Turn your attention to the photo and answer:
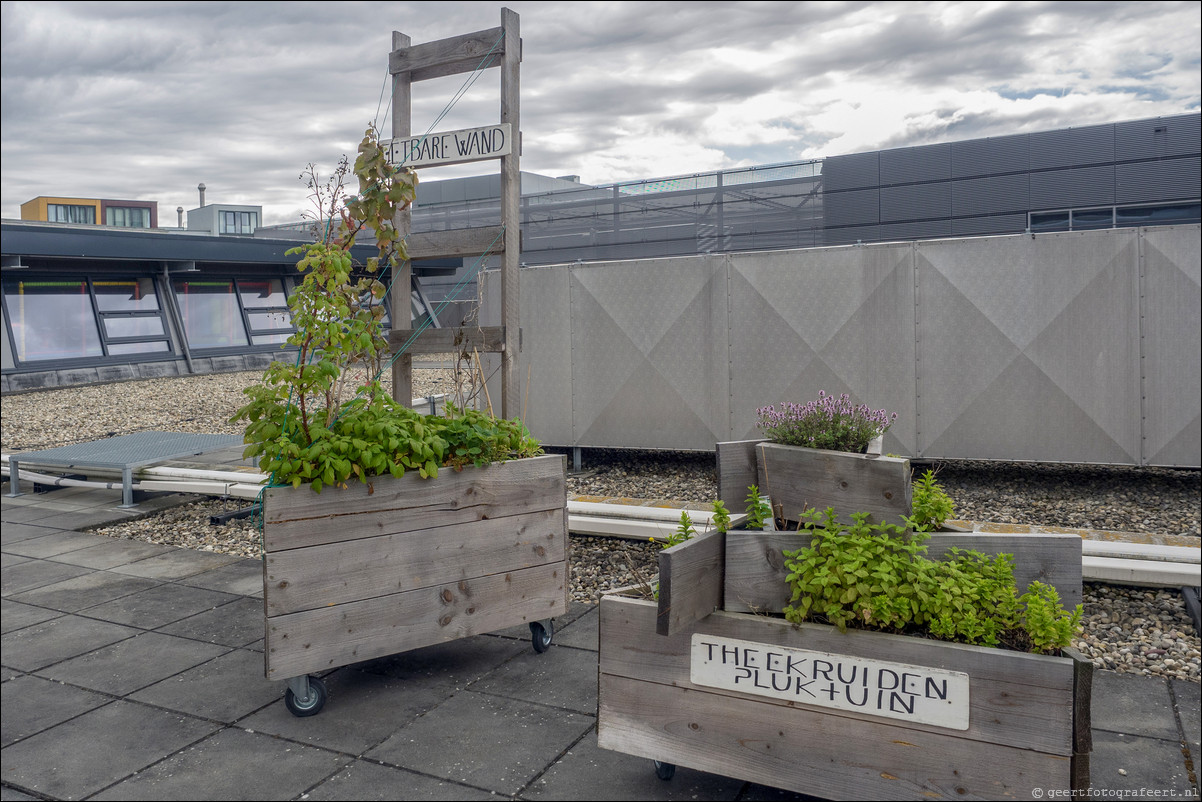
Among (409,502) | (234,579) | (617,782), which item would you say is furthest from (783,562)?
(234,579)

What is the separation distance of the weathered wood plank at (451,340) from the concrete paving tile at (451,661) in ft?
5.51

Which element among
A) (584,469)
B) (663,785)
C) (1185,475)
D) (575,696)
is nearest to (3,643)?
(575,696)

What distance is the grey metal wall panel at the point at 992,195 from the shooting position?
83.3ft

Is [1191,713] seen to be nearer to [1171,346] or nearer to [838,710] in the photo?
[838,710]

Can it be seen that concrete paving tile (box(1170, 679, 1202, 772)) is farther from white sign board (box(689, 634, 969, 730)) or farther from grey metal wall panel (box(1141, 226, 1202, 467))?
grey metal wall panel (box(1141, 226, 1202, 467))

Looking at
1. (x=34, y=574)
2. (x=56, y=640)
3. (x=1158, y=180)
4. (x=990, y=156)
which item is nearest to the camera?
(x=56, y=640)

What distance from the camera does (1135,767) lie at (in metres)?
2.93

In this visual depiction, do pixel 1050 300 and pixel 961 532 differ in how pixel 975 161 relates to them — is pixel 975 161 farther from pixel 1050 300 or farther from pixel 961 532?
pixel 961 532

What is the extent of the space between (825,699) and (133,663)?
3.32 meters

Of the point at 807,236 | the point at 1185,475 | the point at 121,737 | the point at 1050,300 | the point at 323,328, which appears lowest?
the point at 121,737

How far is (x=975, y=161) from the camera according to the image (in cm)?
2572

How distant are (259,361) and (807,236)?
56.9ft

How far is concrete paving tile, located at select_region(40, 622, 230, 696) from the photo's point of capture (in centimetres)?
392

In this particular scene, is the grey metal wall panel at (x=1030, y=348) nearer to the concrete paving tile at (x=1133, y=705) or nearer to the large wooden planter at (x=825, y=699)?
the concrete paving tile at (x=1133, y=705)
